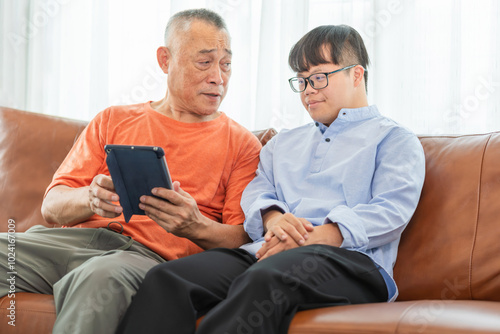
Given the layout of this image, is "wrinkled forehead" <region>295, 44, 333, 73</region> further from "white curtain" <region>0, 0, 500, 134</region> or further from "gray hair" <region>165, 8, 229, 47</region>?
"white curtain" <region>0, 0, 500, 134</region>

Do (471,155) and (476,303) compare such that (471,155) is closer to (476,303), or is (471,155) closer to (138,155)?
(476,303)

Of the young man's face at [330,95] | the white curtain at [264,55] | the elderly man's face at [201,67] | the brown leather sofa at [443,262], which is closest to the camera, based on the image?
the brown leather sofa at [443,262]

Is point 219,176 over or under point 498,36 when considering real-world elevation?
under

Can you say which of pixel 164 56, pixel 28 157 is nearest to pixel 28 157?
pixel 28 157

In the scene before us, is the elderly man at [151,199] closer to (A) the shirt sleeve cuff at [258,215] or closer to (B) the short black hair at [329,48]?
(A) the shirt sleeve cuff at [258,215]

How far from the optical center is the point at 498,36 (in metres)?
1.95

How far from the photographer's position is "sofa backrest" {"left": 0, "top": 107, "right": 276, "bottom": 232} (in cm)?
187

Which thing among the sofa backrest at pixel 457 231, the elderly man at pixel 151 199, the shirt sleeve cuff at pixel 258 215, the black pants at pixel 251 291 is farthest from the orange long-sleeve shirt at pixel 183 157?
the sofa backrest at pixel 457 231

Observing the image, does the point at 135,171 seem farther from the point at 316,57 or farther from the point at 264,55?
the point at 264,55

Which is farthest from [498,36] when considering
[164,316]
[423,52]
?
[164,316]

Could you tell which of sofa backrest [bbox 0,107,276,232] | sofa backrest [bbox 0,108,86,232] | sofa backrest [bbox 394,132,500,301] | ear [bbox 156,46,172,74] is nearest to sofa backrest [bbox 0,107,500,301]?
sofa backrest [bbox 394,132,500,301]

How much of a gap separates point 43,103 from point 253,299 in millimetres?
1990

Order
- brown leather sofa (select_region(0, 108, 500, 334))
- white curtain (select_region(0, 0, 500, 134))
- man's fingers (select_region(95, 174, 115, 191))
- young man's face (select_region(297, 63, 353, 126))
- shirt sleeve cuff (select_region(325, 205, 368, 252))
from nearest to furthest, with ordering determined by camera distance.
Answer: brown leather sofa (select_region(0, 108, 500, 334)) < shirt sleeve cuff (select_region(325, 205, 368, 252)) < man's fingers (select_region(95, 174, 115, 191)) < young man's face (select_region(297, 63, 353, 126)) < white curtain (select_region(0, 0, 500, 134))

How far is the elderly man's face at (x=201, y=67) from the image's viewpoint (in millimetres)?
1752
